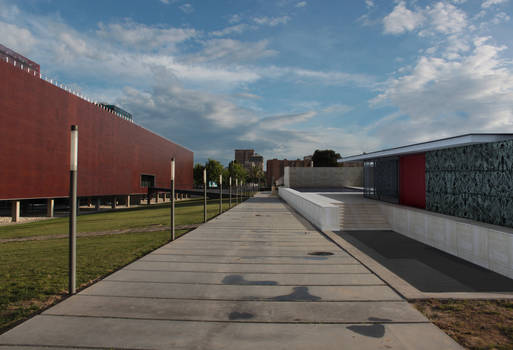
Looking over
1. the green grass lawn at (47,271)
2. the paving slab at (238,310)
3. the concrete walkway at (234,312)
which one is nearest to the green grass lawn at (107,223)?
the green grass lawn at (47,271)

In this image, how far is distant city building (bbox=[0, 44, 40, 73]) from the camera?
60.4 metres

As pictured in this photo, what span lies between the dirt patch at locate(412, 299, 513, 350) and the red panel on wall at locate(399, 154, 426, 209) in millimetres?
10968

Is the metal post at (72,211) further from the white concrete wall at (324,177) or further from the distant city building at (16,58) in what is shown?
the distant city building at (16,58)

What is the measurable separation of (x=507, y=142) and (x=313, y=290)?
8628mm

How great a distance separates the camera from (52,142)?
118 ft

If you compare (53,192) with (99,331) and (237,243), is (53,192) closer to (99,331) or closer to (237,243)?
(237,243)

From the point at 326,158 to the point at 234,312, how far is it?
11340cm

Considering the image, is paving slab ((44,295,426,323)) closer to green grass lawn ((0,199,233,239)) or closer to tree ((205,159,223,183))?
green grass lawn ((0,199,233,239))

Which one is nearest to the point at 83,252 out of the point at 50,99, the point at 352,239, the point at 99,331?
the point at 99,331

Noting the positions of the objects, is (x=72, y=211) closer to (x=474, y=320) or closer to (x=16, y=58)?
(x=474, y=320)

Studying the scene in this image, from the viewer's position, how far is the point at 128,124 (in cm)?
5416

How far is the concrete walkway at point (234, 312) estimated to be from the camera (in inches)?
171

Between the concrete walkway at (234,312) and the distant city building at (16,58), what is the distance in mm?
72317

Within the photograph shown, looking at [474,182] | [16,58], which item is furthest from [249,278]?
[16,58]
